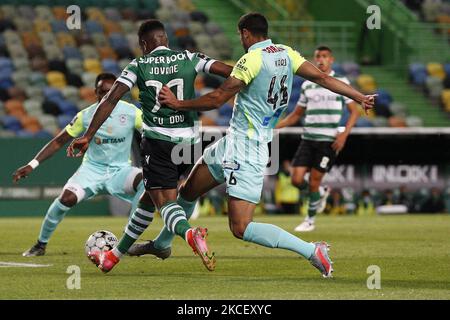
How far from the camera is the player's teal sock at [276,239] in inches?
352

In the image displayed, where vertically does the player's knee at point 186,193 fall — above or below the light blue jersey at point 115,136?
below

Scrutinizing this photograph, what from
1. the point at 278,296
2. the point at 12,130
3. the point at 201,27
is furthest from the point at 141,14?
the point at 278,296

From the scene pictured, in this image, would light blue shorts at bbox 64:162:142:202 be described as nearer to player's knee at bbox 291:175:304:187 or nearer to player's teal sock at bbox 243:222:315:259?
player's teal sock at bbox 243:222:315:259

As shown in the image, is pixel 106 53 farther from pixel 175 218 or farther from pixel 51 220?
pixel 175 218

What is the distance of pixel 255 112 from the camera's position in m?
9.41

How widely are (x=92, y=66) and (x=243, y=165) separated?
16.3 metres

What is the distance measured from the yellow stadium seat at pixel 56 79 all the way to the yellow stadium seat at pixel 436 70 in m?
9.16

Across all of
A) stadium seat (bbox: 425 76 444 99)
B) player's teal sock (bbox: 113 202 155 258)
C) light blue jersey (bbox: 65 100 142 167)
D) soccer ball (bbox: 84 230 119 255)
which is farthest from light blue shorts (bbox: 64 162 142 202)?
stadium seat (bbox: 425 76 444 99)

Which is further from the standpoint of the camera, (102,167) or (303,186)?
(303,186)

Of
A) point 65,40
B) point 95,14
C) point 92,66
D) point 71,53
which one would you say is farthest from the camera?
point 95,14

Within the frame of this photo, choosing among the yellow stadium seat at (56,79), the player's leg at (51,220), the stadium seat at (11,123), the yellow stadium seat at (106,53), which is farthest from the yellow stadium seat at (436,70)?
the player's leg at (51,220)

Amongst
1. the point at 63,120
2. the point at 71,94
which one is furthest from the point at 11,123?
the point at 71,94

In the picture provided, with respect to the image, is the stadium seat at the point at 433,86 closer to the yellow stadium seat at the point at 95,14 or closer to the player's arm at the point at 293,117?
the yellow stadium seat at the point at 95,14

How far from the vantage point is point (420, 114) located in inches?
1043
